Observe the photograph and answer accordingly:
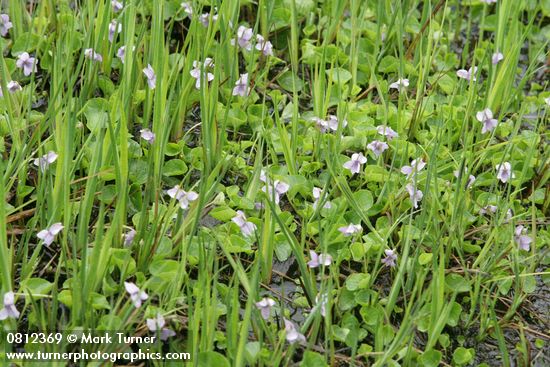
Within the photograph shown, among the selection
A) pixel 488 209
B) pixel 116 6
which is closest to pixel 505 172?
pixel 488 209

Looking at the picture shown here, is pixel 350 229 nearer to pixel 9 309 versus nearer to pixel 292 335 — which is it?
pixel 292 335

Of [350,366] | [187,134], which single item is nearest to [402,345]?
[350,366]

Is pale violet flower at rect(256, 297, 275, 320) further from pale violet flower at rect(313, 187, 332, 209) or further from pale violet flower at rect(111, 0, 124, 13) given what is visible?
pale violet flower at rect(111, 0, 124, 13)

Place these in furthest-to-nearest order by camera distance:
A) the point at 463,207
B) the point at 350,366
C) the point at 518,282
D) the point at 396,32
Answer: the point at 396,32
the point at 463,207
the point at 518,282
the point at 350,366

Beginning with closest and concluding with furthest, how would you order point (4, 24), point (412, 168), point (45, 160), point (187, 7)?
point (45, 160), point (412, 168), point (4, 24), point (187, 7)

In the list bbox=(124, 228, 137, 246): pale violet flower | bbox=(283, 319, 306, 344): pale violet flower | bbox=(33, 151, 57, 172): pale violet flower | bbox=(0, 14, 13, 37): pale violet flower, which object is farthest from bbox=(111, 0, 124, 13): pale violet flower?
bbox=(283, 319, 306, 344): pale violet flower

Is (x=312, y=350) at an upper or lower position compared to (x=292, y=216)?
lower

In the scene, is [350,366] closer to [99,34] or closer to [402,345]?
[402,345]
